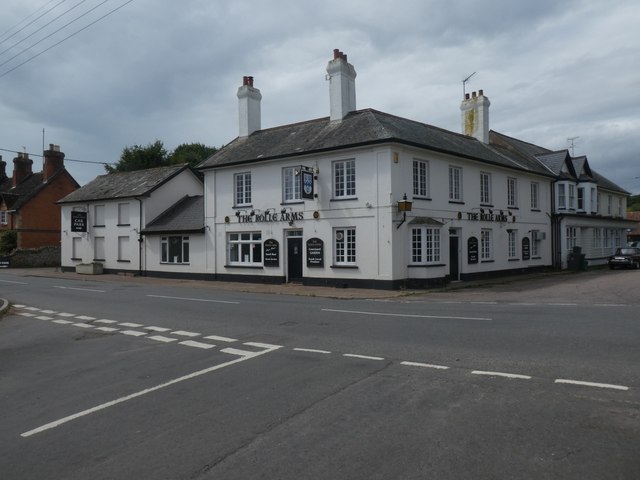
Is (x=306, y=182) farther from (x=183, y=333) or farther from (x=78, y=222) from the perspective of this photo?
(x=78, y=222)

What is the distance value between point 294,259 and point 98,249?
17451 millimetres

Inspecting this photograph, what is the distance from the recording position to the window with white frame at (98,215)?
3472 centimetres

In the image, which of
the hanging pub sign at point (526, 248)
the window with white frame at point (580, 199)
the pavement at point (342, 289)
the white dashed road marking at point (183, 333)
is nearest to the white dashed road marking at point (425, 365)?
the white dashed road marking at point (183, 333)

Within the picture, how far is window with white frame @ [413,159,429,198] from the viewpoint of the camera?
2233cm

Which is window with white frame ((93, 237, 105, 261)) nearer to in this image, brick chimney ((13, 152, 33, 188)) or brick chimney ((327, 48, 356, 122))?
brick chimney ((327, 48, 356, 122))

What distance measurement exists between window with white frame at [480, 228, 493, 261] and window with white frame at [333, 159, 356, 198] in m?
8.05

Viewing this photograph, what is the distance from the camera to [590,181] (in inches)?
1383

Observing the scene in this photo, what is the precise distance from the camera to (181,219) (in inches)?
1195

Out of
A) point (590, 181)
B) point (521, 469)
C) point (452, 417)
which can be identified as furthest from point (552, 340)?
point (590, 181)

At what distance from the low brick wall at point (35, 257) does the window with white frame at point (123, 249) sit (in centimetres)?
1503

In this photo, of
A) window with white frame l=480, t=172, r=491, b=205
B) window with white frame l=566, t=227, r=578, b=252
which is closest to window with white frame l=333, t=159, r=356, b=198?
window with white frame l=480, t=172, r=491, b=205

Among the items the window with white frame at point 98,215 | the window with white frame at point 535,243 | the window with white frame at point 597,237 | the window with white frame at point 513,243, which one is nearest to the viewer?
the window with white frame at point 513,243

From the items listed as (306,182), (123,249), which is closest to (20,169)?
(123,249)

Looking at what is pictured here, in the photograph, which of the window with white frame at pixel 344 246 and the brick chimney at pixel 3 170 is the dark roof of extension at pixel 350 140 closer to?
the window with white frame at pixel 344 246
